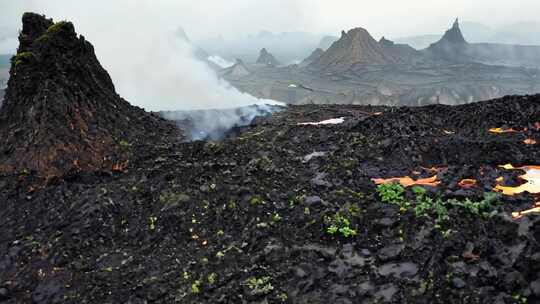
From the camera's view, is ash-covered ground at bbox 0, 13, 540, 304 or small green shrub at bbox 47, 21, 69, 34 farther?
small green shrub at bbox 47, 21, 69, 34

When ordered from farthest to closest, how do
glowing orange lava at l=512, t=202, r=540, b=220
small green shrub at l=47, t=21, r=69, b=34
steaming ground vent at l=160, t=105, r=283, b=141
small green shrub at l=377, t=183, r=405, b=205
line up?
steaming ground vent at l=160, t=105, r=283, b=141 < small green shrub at l=47, t=21, r=69, b=34 < small green shrub at l=377, t=183, r=405, b=205 < glowing orange lava at l=512, t=202, r=540, b=220

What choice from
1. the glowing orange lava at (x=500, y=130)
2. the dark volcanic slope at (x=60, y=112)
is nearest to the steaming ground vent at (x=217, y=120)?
the dark volcanic slope at (x=60, y=112)

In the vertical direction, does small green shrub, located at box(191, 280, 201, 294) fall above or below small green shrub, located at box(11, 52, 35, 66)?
below

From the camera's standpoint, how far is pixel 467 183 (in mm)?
15062

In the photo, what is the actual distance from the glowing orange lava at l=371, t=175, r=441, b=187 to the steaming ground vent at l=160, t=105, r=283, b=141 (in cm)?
1498

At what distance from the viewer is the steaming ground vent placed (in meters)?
30.8

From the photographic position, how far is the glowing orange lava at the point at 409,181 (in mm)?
15506

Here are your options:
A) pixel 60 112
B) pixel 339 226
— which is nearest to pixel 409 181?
pixel 339 226

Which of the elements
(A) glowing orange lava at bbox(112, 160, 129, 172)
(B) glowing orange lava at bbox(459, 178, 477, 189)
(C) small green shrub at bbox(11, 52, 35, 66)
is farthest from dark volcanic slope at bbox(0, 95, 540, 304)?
(C) small green shrub at bbox(11, 52, 35, 66)

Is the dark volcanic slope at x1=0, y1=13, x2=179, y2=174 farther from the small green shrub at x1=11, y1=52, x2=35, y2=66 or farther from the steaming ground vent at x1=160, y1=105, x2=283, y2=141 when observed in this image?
the steaming ground vent at x1=160, y1=105, x2=283, y2=141

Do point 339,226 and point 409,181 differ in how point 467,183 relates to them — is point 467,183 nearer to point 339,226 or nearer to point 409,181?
point 409,181

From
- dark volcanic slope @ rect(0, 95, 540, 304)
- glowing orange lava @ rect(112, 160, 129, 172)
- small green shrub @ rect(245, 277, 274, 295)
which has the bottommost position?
small green shrub @ rect(245, 277, 274, 295)

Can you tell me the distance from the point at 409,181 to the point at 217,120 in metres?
20.6

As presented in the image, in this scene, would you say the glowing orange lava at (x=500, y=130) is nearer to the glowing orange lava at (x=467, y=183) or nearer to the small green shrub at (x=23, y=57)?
the glowing orange lava at (x=467, y=183)
